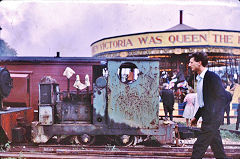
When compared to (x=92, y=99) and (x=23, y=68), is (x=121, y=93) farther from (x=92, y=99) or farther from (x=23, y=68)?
(x=23, y=68)

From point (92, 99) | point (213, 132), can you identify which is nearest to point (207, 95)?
point (213, 132)

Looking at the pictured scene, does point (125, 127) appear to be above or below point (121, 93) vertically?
below

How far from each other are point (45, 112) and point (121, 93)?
211 centimetres

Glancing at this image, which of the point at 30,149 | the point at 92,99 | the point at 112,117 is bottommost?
the point at 30,149

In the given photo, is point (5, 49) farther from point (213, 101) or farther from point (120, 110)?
point (213, 101)

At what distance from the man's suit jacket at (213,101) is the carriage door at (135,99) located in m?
2.19

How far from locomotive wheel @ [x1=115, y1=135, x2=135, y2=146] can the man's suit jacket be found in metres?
2.69

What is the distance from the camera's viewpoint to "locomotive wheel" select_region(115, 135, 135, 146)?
528 cm

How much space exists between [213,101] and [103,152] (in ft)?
9.55

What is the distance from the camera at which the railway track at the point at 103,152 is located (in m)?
4.51

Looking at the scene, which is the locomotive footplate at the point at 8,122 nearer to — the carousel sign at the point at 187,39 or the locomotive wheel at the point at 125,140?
the locomotive wheel at the point at 125,140

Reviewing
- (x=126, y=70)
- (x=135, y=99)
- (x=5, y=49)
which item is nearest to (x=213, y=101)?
(x=135, y=99)

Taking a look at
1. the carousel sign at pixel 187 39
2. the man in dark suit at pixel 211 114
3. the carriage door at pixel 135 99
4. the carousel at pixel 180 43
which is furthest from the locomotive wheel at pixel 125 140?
the carousel sign at pixel 187 39

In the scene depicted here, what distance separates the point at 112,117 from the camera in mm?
5184
